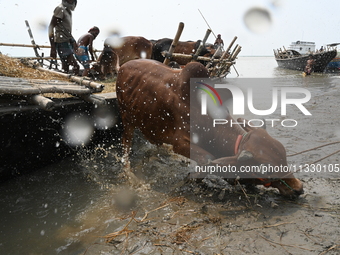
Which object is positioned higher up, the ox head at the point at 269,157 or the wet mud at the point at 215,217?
the ox head at the point at 269,157

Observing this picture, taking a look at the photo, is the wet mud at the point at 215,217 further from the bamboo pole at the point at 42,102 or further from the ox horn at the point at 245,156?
the bamboo pole at the point at 42,102

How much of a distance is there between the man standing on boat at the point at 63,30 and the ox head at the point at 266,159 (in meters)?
6.02

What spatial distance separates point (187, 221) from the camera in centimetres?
316

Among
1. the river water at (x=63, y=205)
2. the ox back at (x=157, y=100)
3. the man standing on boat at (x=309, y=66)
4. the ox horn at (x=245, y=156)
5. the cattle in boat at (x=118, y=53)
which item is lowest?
the river water at (x=63, y=205)

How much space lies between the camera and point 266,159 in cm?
295

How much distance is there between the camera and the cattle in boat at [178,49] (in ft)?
33.9

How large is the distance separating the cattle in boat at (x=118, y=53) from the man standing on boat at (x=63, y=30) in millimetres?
1737

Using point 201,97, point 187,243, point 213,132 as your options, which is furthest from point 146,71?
point 187,243

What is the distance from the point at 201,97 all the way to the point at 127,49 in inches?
253

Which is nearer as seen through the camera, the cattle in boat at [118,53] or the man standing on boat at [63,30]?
the man standing on boat at [63,30]

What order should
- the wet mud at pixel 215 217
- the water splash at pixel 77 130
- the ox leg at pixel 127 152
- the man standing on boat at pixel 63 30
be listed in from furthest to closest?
the man standing on boat at pixel 63 30 < the water splash at pixel 77 130 < the ox leg at pixel 127 152 < the wet mud at pixel 215 217

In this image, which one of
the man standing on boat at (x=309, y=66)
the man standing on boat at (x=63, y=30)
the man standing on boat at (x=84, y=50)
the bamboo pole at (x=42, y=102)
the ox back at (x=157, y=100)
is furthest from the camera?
the man standing on boat at (x=309, y=66)

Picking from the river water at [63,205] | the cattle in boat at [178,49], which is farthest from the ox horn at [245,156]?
the cattle in boat at [178,49]

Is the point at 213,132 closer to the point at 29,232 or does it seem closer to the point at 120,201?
the point at 120,201
